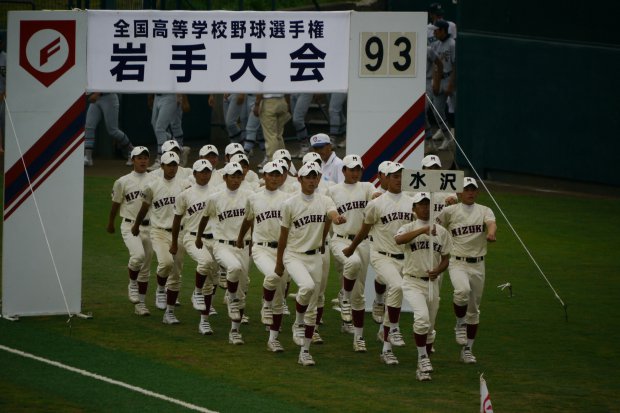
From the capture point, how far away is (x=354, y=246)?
50.1ft

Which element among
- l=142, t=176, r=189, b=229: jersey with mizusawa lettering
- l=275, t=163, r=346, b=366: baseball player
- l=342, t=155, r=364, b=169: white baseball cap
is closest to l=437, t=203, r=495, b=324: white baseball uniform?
l=275, t=163, r=346, b=366: baseball player

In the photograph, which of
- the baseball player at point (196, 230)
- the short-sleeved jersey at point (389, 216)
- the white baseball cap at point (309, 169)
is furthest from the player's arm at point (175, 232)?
the short-sleeved jersey at point (389, 216)

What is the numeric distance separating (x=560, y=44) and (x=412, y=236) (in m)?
13.2

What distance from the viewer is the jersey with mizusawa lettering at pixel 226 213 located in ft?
52.6

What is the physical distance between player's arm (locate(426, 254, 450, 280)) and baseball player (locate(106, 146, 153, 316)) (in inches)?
175

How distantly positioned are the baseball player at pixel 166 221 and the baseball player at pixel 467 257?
3595 mm

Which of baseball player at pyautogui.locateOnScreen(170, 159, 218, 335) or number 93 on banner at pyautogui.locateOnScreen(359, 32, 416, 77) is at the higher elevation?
number 93 on banner at pyautogui.locateOnScreen(359, 32, 416, 77)

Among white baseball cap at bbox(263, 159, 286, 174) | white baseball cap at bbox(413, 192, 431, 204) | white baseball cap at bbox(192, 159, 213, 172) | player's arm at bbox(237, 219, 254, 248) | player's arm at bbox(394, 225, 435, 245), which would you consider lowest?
player's arm at bbox(237, 219, 254, 248)

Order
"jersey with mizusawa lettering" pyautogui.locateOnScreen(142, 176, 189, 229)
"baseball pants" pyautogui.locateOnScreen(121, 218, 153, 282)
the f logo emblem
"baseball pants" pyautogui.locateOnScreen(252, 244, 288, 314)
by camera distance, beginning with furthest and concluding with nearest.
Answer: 1. "baseball pants" pyautogui.locateOnScreen(121, 218, 153, 282)
2. "jersey with mizusawa lettering" pyautogui.locateOnScreen(142, 176, 189, 229)
3. the f logo emblem
4. "baseball pants" pyautogui.locateOnScreen(252, 244, 288, 314)

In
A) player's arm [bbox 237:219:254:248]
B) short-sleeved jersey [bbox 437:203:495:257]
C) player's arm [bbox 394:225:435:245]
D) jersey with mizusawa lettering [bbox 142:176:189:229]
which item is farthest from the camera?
jersey with mizusawa lettering [bbox 142:176:189:229]

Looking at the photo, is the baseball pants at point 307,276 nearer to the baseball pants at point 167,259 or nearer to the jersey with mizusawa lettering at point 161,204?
the baseball pants at point 167,259

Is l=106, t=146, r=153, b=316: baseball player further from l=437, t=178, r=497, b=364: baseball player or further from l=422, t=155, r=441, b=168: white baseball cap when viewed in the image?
l=437, t=178, r=497, b=364: baseball player

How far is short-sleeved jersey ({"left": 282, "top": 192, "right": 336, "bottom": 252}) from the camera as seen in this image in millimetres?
15023

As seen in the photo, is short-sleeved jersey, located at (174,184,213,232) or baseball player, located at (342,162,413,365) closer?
baseball player, located at (342,162,413,365)
